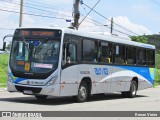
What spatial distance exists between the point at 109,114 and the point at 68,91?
128 inches

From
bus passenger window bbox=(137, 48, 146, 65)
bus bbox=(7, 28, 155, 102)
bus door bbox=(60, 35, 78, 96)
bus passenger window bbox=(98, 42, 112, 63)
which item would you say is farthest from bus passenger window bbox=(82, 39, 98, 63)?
bus passenger window bbox=(137, 48, 146, 65)

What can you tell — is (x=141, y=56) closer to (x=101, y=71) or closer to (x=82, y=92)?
(x=101, y=71)

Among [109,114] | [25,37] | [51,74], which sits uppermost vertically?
[25,37]

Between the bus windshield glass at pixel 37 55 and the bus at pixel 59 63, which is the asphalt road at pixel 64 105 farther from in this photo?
the bus windshield glass at pixel 37 55

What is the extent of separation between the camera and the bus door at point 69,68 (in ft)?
55.3

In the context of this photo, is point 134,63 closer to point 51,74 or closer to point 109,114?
point 51,74

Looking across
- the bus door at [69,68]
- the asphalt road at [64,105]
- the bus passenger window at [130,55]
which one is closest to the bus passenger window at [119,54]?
the bus passenger window at [130,55]

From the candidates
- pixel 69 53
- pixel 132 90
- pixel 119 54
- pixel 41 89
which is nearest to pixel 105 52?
pixel 119 54

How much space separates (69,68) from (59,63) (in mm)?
709

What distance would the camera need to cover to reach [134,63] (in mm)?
23734

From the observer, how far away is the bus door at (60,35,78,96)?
55.3 ft

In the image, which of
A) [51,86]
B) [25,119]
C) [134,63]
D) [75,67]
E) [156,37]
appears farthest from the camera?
[156,37]

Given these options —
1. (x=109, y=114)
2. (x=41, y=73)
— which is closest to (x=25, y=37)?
(x=41, y=73)

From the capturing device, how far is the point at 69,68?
17141 millimetres
